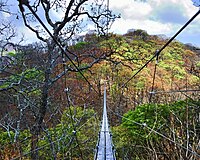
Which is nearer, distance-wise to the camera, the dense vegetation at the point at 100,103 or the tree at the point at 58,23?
the dense vegetation at the point at 100,103

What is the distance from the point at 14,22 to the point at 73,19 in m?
0.80

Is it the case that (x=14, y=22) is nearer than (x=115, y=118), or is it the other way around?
(x=14, y=22)

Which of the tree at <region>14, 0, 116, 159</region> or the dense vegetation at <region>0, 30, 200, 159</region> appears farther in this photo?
the tree at <region>14, 0, 116, 159</region>

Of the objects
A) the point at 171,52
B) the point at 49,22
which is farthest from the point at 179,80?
the point at 49,22

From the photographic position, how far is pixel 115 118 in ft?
16.1

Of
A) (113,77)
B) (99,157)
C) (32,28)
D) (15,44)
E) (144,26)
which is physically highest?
(144,26)

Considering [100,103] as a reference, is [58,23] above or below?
above

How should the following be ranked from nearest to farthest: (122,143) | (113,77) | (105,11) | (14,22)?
(122,143) < (14,22) < (105,11) < (113,77)

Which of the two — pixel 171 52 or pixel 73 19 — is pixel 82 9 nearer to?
pixel 73 19

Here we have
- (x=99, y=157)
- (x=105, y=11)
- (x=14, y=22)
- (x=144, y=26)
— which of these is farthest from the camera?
(x=144, y=26)

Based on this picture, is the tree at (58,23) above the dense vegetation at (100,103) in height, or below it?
above

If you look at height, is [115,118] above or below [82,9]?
below

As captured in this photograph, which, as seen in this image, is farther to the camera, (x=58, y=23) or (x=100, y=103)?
(x=100, y=103)

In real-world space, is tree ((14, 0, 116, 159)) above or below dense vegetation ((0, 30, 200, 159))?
above
